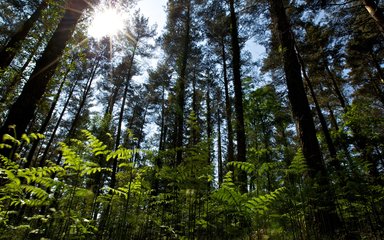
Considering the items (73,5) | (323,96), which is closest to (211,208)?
(73,5)

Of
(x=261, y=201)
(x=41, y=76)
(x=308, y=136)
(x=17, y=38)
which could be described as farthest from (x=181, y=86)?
(x=261, y=201)

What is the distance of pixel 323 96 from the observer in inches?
736

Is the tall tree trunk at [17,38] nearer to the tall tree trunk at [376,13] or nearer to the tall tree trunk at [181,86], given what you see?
the tall tree trunk at [181,86]

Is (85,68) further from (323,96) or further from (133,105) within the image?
(323,96)

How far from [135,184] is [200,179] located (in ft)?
3.36

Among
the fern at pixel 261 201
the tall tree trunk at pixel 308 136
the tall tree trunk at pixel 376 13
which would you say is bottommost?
the fern at pixel 261 201

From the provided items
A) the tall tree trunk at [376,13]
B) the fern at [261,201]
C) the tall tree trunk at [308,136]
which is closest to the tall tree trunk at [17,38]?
the tall tree trunk at [308,136]

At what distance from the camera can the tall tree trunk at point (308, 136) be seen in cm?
363

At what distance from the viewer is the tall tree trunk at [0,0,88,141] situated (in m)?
4.31

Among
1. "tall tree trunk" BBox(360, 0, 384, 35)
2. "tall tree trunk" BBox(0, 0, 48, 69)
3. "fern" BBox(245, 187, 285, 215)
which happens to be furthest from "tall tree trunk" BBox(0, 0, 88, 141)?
"tall tree trunk" BBox(360, 0, 384, 35)

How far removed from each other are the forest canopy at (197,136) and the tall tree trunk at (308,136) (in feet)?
0.09

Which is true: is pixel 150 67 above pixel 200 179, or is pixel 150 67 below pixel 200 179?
above

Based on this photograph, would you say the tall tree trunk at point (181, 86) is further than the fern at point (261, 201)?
Yes

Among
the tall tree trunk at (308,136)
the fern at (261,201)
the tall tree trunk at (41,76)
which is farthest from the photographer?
the tall tree trunk at (41,76)
